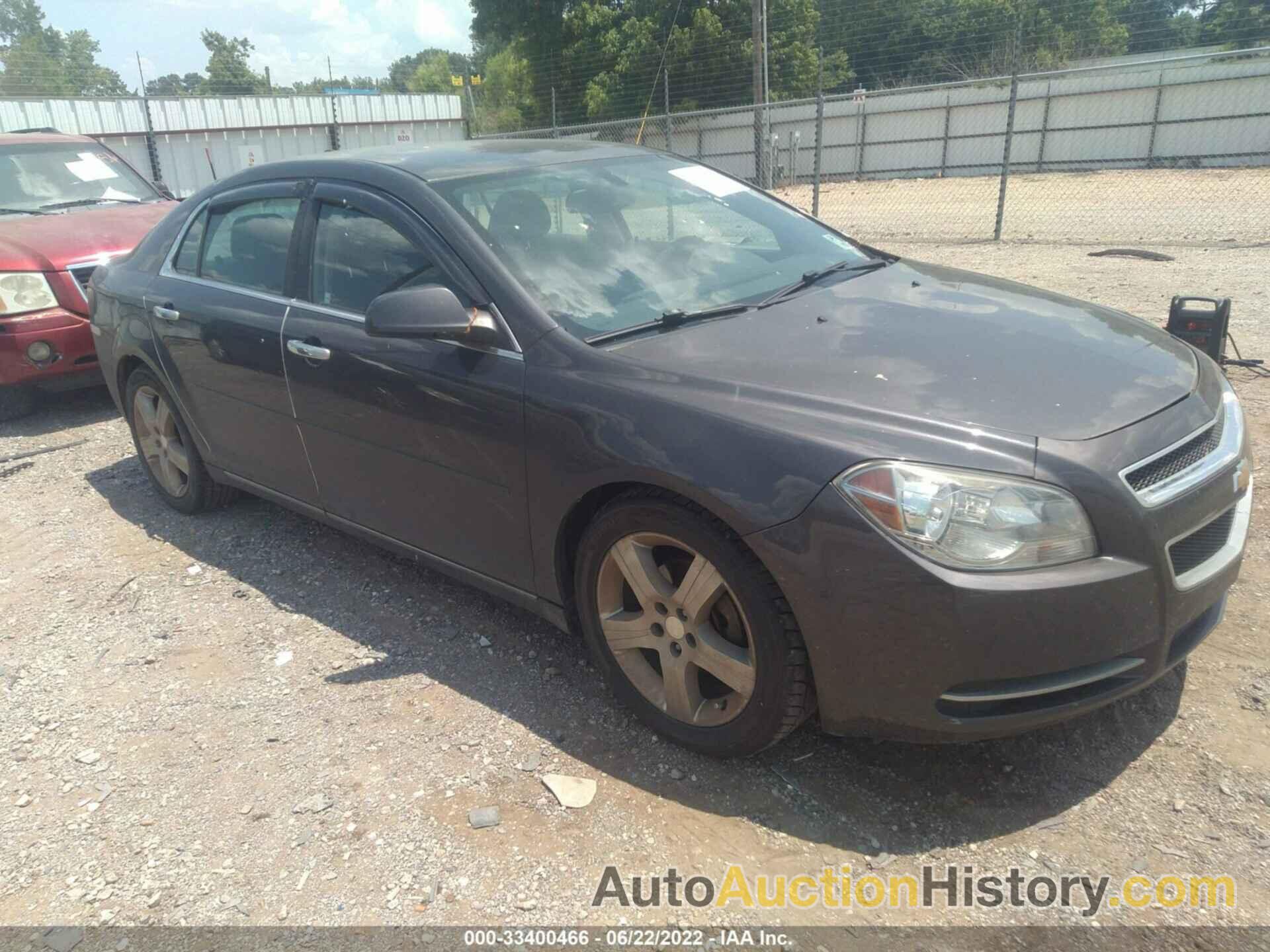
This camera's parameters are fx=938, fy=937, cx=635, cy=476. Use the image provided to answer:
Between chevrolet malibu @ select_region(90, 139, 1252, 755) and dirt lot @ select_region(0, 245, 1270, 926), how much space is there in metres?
0.29

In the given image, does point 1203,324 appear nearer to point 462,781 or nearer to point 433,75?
point 462,781

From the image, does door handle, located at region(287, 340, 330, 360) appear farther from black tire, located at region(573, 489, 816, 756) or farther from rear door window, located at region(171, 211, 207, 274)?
black tire, located at region(573, 489, 816, 756)

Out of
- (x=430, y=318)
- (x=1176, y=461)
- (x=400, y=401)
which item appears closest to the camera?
(x=1176, y=461)

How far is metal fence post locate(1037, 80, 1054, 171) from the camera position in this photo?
26422 mm

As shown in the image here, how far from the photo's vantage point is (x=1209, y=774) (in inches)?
99.5

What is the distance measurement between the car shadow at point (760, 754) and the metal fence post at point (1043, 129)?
89.3 feet

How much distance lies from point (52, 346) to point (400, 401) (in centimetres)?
432

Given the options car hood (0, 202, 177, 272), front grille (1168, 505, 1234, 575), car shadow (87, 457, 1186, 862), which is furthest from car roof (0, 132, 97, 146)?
front grille (1168, 505, 1234, 575)

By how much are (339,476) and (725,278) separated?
5.36ft

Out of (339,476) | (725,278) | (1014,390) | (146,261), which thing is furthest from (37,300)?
(1014,390)

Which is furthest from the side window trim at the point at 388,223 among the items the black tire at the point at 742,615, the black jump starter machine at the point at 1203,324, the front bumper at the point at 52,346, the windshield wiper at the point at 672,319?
the black jump starter machine at the point at 1203,324

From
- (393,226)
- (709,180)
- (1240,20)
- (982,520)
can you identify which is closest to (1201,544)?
(982,520)

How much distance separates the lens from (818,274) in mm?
3422

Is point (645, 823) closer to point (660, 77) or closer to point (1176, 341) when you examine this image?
point (1176, 341)
